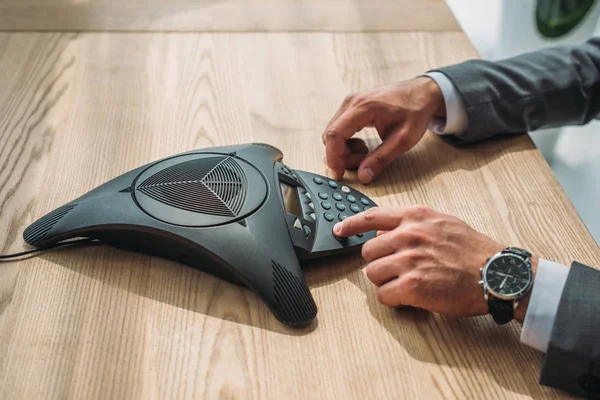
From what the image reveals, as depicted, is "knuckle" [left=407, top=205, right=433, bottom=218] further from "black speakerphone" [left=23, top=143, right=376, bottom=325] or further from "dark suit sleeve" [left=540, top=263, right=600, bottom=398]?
"dark suit sleeve" [left=540, top=263, right=600, bottom=398]

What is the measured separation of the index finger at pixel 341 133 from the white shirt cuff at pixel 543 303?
0.34 m

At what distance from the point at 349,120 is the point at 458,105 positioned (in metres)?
0.20

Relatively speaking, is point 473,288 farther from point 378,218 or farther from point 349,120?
point 349,120

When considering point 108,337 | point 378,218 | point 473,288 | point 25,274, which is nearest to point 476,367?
point 473,288

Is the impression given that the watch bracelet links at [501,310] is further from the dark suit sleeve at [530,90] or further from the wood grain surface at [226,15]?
the wood grain surface at [226,15]

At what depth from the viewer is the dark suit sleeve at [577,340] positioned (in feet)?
2.41

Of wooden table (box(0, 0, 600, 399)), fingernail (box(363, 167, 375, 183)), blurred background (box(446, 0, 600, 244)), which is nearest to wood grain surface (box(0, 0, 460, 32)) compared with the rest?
wooden table (box(0, 0, 600, 399))

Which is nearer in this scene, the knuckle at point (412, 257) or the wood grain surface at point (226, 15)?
the knuckle at point (412, 257)

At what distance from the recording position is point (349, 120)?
1051mm

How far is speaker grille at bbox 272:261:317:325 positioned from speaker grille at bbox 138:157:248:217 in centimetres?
10

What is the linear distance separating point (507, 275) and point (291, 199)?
0.29 m

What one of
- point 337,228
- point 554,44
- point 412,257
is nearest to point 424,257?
point 412,257

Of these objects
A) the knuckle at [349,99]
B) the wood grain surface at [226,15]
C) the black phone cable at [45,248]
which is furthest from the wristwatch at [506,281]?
the wood grain surface at [226,15]

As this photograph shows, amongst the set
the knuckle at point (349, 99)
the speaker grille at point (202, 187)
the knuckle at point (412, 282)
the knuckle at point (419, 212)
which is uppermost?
the speaker grille at point (202, 187)
